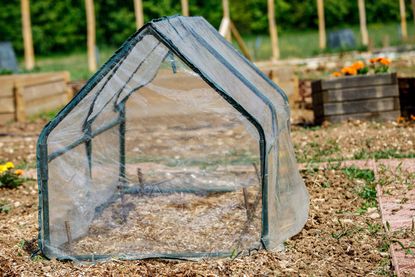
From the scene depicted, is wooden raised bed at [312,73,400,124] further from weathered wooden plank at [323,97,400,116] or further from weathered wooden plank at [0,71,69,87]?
weathered wooden plank at [0,71,69,87]

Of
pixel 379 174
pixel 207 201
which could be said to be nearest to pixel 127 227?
pixel 207 201

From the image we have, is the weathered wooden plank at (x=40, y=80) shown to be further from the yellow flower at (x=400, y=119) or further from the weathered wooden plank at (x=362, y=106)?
the yellow flower at (x=400, y=119)

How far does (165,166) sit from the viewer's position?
247 inches

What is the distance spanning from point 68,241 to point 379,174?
273 centimetres

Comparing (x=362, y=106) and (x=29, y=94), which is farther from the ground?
(x=29, y=94)

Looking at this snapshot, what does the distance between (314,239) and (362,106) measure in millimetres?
4332

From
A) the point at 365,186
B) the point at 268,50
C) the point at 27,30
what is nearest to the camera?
the point at 365,186

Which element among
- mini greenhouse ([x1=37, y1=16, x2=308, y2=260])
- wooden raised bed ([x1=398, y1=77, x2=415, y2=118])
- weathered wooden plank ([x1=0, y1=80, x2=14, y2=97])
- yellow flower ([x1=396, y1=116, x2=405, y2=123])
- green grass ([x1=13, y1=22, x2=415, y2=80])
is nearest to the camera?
mini greenhouse ([x1=37, y1=16, x2=308, y2=260])

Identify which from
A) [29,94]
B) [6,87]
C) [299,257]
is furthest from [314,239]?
[29,94]

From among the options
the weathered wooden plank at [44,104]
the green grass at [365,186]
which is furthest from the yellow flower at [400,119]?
the weathered wooden plank at [44,104]

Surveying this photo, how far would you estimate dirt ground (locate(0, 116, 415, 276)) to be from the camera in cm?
429

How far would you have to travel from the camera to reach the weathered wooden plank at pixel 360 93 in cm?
879

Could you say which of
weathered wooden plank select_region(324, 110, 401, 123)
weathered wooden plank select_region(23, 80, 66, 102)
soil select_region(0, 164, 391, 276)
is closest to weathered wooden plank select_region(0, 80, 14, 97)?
weathered wooden plank select_region(23, 80, 66, 102)

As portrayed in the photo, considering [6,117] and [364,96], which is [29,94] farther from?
[364,96]
